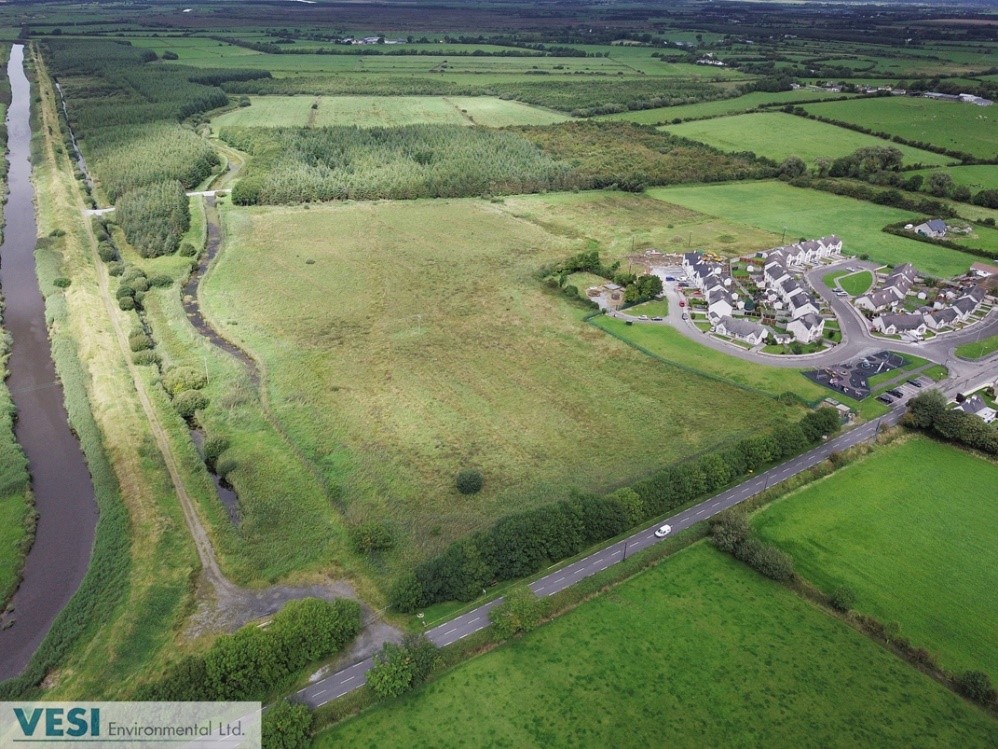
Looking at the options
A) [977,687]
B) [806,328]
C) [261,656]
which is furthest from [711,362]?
[261,656]

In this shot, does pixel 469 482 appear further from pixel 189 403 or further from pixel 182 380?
pixel 182 380

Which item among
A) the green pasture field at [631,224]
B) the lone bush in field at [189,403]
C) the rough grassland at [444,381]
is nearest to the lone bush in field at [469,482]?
the rough grassland at [444,381]

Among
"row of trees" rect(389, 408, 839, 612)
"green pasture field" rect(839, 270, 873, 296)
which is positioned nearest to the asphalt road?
"row of trees" rect(389, 408, 839, 612)

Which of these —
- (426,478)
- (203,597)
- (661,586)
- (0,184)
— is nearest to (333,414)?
(426,478)

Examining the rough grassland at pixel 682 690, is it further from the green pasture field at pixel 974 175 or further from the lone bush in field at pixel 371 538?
the green pasture field at pixel 974 175

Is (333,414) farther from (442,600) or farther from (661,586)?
(661,586)

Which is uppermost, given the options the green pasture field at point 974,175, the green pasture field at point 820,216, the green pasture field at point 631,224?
the green pasture field at point 974,175

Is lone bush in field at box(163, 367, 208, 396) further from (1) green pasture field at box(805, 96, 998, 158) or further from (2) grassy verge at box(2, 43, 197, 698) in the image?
(1) green pasture field at box(805, 96, 998, 158)
